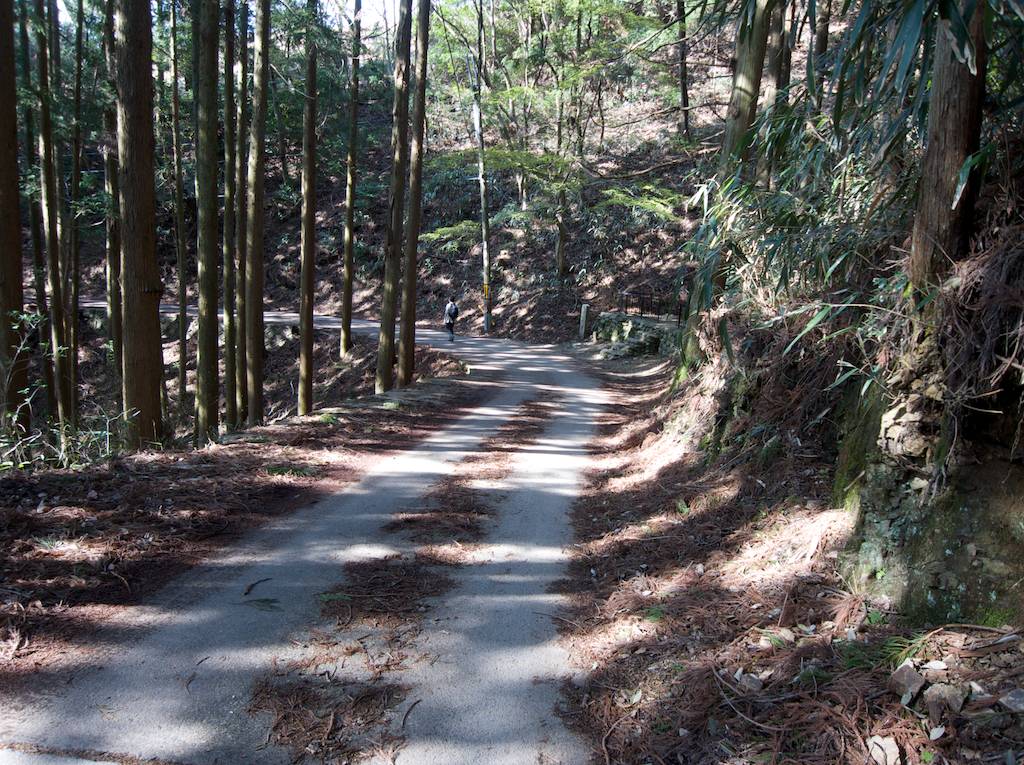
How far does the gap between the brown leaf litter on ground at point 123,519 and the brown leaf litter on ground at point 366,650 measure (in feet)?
3.84

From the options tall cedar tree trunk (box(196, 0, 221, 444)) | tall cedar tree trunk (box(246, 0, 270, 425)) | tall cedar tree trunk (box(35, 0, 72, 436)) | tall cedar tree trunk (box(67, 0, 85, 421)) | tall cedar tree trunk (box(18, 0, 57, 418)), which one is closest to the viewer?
tall cedar tree trunk (box(196, 0, 221, 444))

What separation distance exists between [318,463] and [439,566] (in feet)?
10.5

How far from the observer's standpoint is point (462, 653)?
3920 mm

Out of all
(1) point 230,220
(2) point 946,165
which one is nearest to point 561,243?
(1) point 230,220

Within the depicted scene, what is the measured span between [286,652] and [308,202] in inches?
486

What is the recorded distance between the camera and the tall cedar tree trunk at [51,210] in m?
13.2

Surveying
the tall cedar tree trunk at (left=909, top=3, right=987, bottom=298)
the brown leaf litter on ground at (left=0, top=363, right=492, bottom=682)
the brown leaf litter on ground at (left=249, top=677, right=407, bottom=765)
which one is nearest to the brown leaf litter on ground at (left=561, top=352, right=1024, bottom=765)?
the brown leaf litter on ground at (left=249, top=677, right=407, bottom=765)

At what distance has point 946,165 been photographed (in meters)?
3.53

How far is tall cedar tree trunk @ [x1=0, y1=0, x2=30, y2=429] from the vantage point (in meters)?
8.05

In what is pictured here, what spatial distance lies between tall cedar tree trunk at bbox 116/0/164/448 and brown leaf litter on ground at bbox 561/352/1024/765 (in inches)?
231

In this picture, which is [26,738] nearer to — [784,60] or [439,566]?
[439,566]

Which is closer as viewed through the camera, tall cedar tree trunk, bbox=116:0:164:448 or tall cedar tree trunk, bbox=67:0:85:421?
tall cedar tree trunk, bbox=116:0:164:448

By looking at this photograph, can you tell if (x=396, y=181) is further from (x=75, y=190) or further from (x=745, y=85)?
(x=75, y=190)

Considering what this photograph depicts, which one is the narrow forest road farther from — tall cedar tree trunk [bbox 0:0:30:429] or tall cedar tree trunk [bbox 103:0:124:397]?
tall cedar tree trunk [bbox 103:0:124:397]
